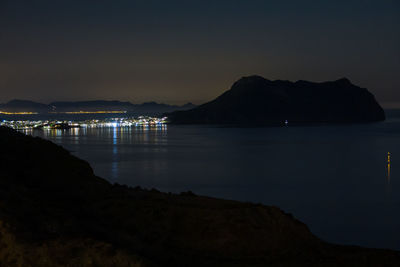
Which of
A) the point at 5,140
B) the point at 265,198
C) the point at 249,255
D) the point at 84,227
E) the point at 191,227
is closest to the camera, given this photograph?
the point at 84,227

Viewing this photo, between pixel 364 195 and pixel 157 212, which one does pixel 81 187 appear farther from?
pixel 364 195

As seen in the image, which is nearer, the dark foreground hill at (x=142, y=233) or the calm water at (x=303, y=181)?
Answer: the dark foreground hill at (x=142, y=233)

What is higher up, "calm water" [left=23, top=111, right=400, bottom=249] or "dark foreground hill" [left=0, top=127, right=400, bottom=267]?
"dark foreground hill" [left=0, top=127, right=400, bottom=267]

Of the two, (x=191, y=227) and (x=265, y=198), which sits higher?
(x=191, y=227)

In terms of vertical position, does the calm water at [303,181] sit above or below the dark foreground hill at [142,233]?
below

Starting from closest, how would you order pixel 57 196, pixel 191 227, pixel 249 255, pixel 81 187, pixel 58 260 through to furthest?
pixel 58 260
pixel 249 255
pixel 191 227
pixel 57 196
pixel 81 187

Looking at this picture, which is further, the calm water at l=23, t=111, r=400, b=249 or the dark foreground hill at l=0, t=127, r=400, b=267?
the calm water at l=23, t=111, r=400, b=249

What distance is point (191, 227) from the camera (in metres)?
9.38

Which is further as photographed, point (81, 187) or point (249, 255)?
point (81, 187)

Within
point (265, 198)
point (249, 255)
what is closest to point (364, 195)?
point (265, 198)

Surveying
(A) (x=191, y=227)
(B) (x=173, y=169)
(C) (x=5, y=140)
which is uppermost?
(C) (x=5, y=140)

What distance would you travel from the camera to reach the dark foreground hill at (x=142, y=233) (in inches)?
250

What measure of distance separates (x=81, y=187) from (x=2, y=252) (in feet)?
20.1

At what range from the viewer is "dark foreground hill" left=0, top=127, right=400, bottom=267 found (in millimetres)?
6355
